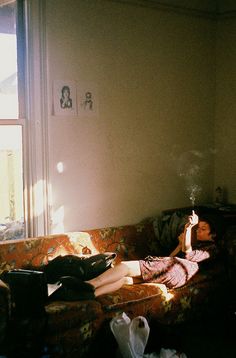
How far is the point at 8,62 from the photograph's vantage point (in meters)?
3.79

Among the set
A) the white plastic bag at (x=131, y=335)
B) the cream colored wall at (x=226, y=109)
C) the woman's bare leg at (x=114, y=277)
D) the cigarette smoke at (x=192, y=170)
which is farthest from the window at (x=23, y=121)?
the cream colored wall at (x=226, y=109)

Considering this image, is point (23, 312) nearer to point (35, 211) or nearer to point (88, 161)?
point (35, 211)

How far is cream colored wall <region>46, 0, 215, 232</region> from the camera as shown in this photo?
401cm

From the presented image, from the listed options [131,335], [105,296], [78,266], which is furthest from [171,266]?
[131,335]

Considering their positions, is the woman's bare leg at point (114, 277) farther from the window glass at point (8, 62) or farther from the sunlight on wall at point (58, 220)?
the window glass at point (8, 62)

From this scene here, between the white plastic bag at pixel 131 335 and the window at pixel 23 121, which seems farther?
the window at pixel 23 121

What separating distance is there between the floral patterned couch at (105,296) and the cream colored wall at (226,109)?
0.86 m

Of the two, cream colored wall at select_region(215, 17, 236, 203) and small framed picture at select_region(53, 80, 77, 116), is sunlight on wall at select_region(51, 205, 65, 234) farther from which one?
cream colored wall at select_region(215, 17, 236, 203)

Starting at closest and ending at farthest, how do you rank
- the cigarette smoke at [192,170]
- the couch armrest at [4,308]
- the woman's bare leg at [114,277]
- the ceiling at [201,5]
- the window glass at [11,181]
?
1. the couch armrest at [4,308]
2. the woman's bare leg at [114,277]
3. the window glass at [11,181]
4. the ceiling at [201,5]
5. the cigarette smoke at [192,170]

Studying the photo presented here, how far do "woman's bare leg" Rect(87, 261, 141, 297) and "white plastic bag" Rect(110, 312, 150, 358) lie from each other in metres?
0.37

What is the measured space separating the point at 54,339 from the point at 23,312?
26 centimetres

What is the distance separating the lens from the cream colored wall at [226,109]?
485 centimetres

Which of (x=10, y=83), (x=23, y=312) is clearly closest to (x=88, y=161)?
(x=10, y=83)

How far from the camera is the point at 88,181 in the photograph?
419 cm
